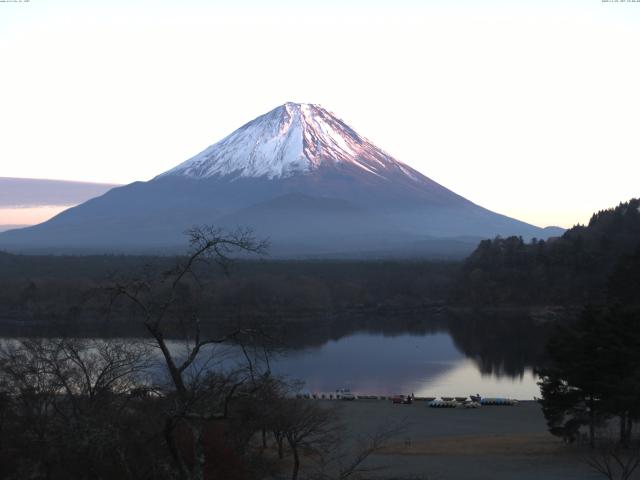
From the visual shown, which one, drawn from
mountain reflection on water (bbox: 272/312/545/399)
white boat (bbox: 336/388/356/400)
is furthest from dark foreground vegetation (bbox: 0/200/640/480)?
white boat (bbox: 336/388/356/400)

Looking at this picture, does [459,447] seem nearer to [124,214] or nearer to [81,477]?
[81,477]

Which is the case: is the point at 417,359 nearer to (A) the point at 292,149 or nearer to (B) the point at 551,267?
(B) the point at 551,267

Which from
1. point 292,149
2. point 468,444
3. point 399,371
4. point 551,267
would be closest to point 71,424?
point 468,444

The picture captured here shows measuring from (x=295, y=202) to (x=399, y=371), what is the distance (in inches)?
4279

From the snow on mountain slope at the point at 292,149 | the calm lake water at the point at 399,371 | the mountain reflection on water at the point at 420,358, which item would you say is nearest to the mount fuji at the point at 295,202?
the snow on mountain slope at the point at 292,149

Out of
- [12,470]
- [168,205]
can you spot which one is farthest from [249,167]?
[12,470]

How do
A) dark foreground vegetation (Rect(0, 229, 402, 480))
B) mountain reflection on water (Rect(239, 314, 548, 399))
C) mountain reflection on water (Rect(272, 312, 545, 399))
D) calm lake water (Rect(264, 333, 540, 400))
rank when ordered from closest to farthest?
dark foreground vegetation (Rect(0, 229, 402, 480))
calm lake water (Rect(264, 333, 540, 400))
mountain reflection on water (Rect(272, 312, 545, 399))
mountain reflection on water (Rect(239, 314, 548, 399))

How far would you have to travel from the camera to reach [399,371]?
25.8m

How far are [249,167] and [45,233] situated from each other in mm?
31550

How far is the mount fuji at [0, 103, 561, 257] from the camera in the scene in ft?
418

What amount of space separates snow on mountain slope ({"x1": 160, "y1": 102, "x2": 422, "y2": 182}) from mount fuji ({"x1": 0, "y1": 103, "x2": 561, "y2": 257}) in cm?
14

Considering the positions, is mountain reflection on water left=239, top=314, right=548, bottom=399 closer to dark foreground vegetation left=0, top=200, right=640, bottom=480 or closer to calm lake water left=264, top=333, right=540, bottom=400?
calm lake water left=264, top=333, right=540, bottom=400

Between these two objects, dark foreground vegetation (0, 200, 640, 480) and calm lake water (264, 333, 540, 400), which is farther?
calm lake water (264, 333, 540, 400)

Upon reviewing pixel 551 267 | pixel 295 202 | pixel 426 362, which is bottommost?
pixel 426 362
